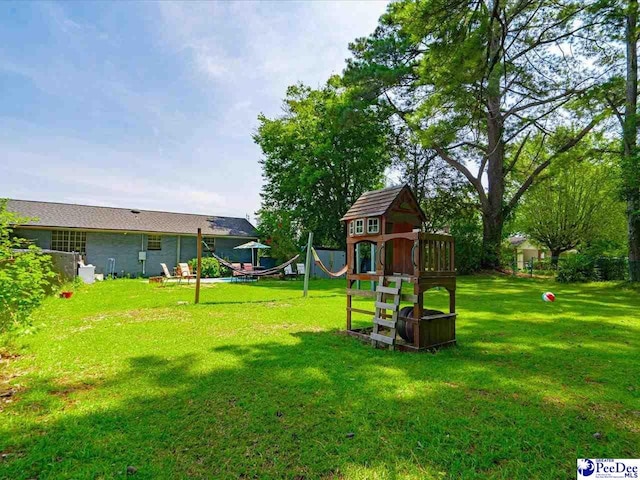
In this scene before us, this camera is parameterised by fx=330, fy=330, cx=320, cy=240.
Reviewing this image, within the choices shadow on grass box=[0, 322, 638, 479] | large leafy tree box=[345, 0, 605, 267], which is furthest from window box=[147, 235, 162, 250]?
shadow on grass box=[0, 322, 638, 479]

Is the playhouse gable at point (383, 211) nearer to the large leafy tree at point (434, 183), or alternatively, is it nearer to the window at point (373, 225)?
→ the window at point (373, 225)

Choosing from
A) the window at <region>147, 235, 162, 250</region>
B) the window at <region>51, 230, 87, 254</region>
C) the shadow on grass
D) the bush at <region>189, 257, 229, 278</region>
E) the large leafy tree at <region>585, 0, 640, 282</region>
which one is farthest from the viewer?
the window at <region>147, 235, 162, 250</region>

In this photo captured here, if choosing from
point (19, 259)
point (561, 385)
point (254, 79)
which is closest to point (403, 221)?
point (561, 385)

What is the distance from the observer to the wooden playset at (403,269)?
181 inches

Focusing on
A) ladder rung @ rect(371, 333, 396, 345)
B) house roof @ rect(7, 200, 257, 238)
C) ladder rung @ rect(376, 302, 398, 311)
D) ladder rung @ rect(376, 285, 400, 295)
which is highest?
house roof @ rect(7, 200, 257, 238)

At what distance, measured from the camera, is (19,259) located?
14.2 feet

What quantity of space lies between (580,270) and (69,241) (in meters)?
24.0

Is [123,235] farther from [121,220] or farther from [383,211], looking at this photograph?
[383,211]

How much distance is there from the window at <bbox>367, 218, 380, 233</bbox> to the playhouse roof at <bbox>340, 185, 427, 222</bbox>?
0.13m

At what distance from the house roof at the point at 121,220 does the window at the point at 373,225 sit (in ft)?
50.6

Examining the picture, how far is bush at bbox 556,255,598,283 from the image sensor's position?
14656 millimetres

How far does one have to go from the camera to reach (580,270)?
14.7 m

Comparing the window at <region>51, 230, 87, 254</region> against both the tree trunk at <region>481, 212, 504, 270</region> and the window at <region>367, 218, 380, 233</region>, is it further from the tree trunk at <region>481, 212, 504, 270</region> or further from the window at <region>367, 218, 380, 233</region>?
the tree trunk at <region>481, 212, 504, 270</region>

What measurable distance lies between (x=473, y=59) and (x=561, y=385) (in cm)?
484
